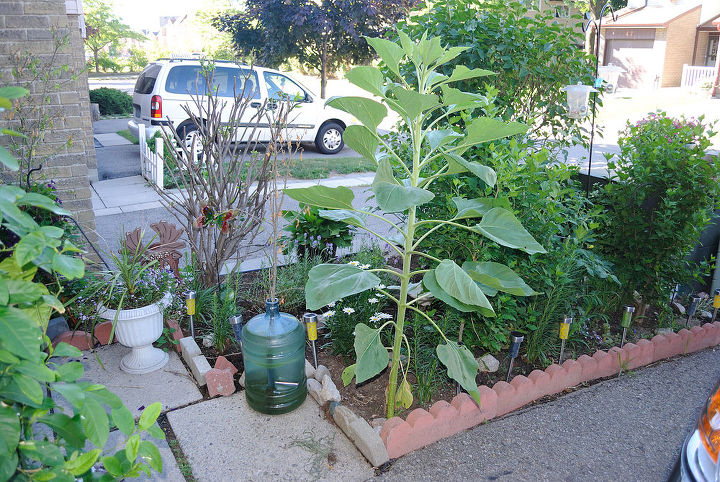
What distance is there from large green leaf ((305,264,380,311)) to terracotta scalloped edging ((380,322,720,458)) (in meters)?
0.76

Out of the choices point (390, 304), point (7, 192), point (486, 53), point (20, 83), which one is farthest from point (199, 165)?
point (7, 192)

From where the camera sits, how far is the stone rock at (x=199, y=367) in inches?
127

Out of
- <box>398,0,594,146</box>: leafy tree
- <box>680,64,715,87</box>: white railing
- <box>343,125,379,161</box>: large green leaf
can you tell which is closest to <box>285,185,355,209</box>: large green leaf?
<box>343,125,379,161</box>: large green leaf

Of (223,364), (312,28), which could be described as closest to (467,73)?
(223,364)

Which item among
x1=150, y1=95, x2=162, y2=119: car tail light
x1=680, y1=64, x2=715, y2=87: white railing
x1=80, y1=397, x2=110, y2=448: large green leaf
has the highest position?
x1=680, y1=64, x2=715, y2=87: white railing

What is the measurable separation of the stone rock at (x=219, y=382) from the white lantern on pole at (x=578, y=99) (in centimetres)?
320

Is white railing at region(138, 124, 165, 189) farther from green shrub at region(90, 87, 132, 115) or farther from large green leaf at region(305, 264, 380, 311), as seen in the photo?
green shrub at region(90, 87, 132, 115)

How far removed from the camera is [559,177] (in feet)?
11.0

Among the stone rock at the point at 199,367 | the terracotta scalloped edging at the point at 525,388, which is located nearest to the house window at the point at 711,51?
the terracotta scalloped edging at the point at 525,388

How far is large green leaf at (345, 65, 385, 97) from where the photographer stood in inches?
94.3

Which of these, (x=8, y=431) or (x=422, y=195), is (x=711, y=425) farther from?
(x=8, y=431)

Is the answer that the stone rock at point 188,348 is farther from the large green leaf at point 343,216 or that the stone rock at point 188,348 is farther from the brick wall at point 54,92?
the brick wall at point 54,92

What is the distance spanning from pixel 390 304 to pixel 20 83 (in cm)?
317

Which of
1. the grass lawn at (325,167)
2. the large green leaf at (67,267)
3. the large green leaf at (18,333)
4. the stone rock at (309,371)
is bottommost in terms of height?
the stone rock at (309,371)
